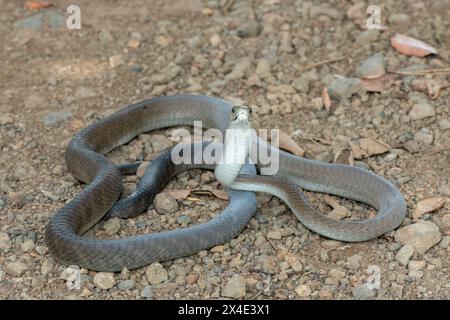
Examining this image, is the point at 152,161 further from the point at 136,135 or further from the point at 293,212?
the point at 293,212

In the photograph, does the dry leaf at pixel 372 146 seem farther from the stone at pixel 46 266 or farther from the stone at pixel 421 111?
the stone at pixel 46 266

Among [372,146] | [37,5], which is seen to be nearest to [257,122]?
[372,146]

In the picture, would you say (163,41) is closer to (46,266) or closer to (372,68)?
(372,68)

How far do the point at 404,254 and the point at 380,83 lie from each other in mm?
2755

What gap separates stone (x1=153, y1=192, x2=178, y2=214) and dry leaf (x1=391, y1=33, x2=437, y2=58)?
3.54 metres

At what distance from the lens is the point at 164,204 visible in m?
6.64

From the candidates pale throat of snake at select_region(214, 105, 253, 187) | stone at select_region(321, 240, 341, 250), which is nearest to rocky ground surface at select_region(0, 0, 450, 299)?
stone at select_region(321, 240, 341, 250)

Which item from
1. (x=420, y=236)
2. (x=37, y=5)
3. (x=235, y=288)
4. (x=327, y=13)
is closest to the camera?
(x=235, y=288)

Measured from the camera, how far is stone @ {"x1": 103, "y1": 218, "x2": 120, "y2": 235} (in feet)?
21.1

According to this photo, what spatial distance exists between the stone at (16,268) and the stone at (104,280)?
1.96 feet

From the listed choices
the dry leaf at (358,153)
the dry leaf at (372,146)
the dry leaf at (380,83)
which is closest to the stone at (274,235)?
the dry leaf at (358,153)

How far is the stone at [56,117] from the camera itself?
8.05 meters

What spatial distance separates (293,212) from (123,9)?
14.3 feet

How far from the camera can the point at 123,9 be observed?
9719 mm
